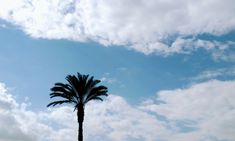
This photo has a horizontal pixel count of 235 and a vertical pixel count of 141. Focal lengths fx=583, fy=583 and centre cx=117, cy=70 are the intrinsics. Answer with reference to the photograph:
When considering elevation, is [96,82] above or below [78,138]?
above

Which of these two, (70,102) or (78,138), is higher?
(70,102)

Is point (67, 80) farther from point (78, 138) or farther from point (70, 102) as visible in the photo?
point (78, 138)

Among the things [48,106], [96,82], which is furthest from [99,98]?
[48,106]

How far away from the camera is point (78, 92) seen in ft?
214

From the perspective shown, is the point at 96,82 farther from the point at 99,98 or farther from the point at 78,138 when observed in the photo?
the point at 78,138

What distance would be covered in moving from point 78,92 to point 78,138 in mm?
5111

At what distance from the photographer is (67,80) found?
215 feet

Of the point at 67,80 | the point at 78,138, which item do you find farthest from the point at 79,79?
the point at 78,138

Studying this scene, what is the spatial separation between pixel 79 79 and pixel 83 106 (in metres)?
3.05

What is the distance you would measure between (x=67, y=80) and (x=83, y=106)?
3431 mm

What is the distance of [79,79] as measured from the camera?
214 ft

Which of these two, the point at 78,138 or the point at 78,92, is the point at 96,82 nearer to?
the point at 78,92

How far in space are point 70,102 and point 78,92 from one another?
1494 millimetres

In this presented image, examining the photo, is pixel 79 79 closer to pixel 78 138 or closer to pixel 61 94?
pixel 61 94
